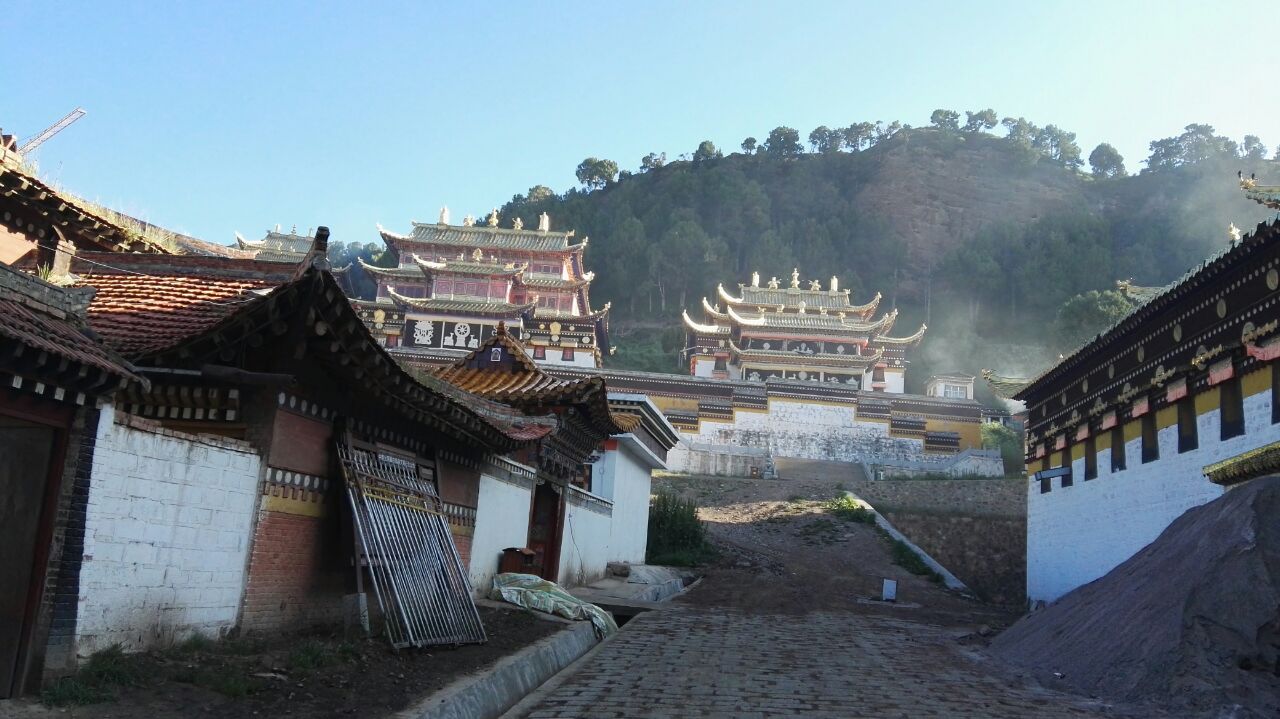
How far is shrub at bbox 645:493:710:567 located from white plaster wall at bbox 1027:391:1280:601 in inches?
376

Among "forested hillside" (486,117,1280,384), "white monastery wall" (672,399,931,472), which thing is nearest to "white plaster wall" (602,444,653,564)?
A: "white monastery wall" (672,399,931,472)

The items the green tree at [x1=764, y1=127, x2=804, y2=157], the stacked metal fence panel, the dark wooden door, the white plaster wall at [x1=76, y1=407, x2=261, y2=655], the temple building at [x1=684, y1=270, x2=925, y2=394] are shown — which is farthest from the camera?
the green tree at [x1=764, y1=127, x2=804, y2=157]

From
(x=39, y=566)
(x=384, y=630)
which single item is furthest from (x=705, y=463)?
(x=39, y=566)

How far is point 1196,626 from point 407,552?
27.2 feet

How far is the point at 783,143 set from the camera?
12300 cm

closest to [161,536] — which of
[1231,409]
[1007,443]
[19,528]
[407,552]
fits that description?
[19,528]

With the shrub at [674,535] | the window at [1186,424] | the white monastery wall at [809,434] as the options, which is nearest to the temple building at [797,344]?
the white monastery wall at [809,434]

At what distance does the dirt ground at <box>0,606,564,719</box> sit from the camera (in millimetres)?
6137

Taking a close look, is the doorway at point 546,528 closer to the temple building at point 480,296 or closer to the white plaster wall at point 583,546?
the white plaster wall at point 583,546

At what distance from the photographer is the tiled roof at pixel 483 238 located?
217ft

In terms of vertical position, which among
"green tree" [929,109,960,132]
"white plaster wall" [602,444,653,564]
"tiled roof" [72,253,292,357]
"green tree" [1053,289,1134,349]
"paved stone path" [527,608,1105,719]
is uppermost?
"green tree" [929,109,960,132]

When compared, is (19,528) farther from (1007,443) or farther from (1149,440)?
(1007,443)

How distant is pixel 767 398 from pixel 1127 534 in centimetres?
3365

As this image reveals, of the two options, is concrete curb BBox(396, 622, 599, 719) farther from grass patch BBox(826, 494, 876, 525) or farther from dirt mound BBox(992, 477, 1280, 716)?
grass patch BBox(826, 494, 876, 525)
